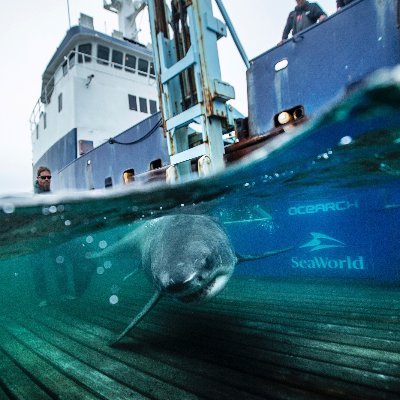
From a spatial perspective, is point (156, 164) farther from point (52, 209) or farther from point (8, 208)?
point (8, 208)

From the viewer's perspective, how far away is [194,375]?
274cm

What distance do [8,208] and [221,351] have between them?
318 cm

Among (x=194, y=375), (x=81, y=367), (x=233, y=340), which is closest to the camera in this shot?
(x=194, y=375)

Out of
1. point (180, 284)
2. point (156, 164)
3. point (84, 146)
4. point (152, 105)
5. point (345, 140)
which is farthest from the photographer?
point (152, 105)

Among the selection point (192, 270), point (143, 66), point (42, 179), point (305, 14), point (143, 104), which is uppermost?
point (143, 66)

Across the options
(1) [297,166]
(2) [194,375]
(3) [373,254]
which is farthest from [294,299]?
(2) [194,375]

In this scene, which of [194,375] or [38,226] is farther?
[38,226]

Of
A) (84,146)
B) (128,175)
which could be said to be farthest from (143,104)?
(128,175)

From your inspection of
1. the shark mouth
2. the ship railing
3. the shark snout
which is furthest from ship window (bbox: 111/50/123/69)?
the shark snout

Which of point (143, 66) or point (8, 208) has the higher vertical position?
point (143, 66)

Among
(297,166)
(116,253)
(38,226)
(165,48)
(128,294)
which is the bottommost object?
(128,294)

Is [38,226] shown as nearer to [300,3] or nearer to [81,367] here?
[81,367]

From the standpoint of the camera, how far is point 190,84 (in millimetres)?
5230

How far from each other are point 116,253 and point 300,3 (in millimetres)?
6676
